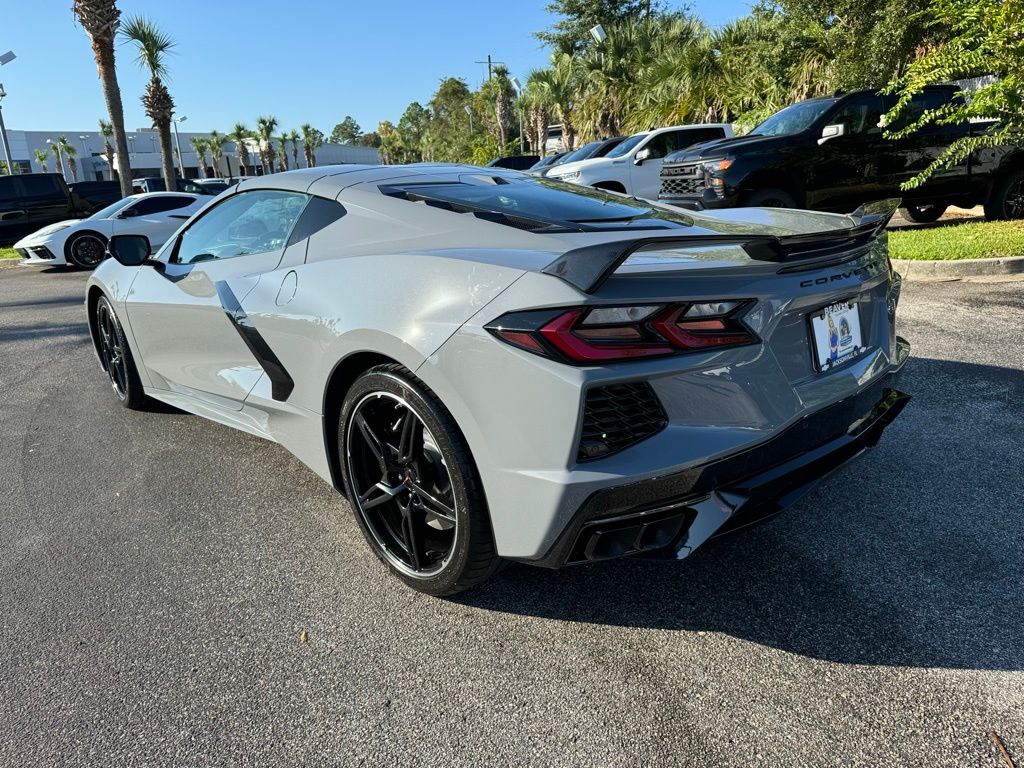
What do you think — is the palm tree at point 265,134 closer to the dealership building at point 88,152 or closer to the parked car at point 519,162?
the dealership building at point 88,152

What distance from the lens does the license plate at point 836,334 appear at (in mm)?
2236

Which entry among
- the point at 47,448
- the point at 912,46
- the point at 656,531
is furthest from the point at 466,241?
the point at 912,46

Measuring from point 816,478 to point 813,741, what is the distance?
779 mm

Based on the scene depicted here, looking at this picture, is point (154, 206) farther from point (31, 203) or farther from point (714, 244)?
point (714, 244)

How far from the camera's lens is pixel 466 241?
2436 mm

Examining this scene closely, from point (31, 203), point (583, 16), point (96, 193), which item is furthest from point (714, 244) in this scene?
point (583, 16)

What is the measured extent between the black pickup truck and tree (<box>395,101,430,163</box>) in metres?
83.0

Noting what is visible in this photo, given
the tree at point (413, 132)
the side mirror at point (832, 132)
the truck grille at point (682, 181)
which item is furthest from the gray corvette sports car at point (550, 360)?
the tree at point (413, 132)

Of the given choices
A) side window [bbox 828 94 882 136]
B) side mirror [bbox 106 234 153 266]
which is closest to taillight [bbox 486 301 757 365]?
side mirror [bbox 106 234 153 266]

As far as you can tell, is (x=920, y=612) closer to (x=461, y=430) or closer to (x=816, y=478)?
(x=816, y=478)

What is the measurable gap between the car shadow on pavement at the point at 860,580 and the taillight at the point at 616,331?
2.04 feet

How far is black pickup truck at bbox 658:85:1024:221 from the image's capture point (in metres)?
8.69

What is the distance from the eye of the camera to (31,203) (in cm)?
1642

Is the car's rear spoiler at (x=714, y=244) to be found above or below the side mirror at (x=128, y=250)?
below
